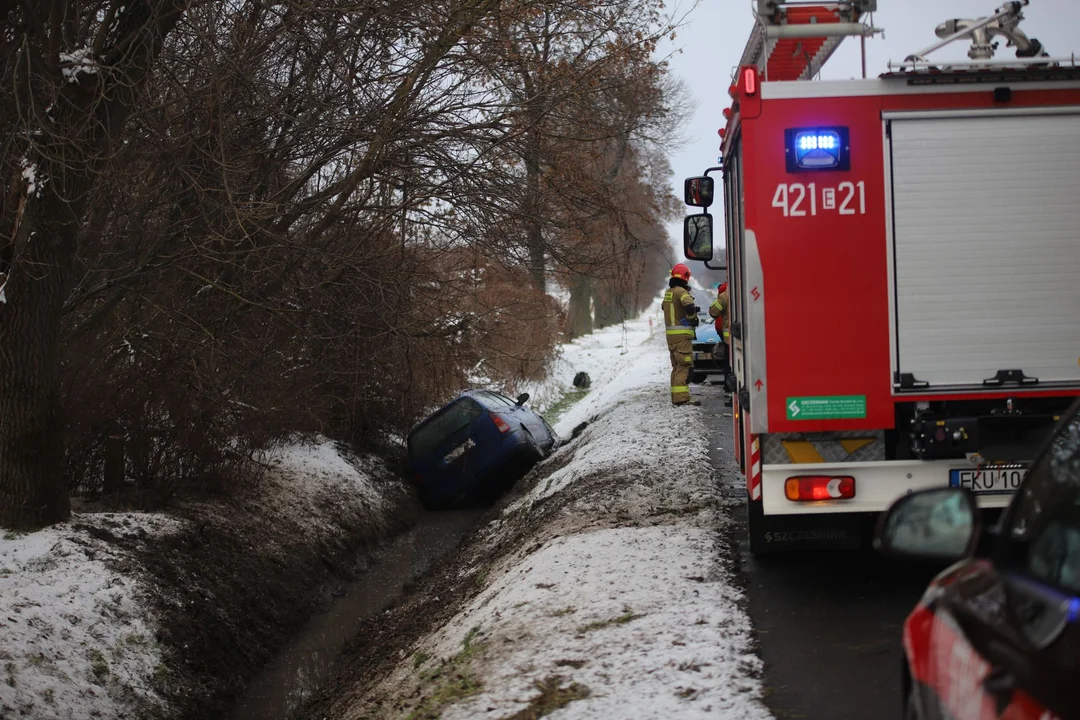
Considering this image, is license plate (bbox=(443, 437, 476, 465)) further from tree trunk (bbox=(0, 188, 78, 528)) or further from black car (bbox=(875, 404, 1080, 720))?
black car (bbox=(875, 404, 1080, 720))

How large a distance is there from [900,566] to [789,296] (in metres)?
2.56

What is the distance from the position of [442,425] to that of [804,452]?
33.4 feet

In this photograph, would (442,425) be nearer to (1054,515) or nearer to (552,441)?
(552,441)

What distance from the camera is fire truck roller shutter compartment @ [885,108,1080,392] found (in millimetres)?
6402

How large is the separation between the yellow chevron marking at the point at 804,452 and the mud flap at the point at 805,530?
50cm

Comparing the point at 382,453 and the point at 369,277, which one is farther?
the point at 382,453

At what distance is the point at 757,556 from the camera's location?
324 inches

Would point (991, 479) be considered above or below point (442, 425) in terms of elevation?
above

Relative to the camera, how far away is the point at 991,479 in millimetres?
6574

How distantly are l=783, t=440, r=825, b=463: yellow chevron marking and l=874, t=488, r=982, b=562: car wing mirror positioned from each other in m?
3.55

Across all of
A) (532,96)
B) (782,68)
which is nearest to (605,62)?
(532,96)

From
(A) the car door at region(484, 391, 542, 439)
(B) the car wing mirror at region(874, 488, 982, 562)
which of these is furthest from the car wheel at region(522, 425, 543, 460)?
(B) the car wing mirror at region(874, 488, 982, 562)

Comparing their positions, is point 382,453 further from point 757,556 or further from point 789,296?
point 789,296

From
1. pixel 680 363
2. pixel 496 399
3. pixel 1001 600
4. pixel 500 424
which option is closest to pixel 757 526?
pixel 1001 600
